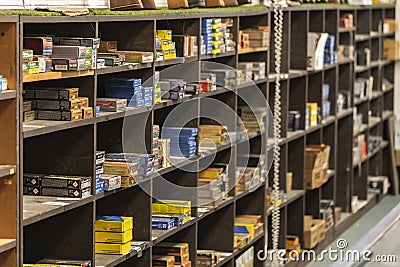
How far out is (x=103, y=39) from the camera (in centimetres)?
543

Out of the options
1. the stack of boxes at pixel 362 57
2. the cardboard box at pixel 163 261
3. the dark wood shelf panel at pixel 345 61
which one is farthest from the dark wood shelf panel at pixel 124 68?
the stack of boxes at pixel 362 57

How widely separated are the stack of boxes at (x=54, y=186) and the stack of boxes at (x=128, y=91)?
2.28 feet

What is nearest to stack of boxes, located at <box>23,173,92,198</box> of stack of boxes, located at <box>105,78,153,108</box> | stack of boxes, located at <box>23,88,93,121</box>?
stack of boxes, located at <box>23,88,93,121</box>

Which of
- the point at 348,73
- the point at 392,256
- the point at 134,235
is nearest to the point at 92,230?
the point at 134,235

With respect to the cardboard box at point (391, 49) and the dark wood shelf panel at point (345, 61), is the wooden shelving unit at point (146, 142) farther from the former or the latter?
the cardboard box at point (391, 49)

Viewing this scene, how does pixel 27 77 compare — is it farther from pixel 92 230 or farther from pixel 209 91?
pixel 209 91

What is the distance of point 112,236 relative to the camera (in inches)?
200

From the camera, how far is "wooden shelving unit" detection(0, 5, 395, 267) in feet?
13.1

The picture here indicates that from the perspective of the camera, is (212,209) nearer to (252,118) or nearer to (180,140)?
(180,140)

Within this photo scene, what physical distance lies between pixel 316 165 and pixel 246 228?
1.60m

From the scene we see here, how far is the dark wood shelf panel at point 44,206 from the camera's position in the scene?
163 inches

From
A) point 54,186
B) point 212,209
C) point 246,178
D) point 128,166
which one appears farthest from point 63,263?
point 246,178

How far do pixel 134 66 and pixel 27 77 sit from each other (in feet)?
3.52

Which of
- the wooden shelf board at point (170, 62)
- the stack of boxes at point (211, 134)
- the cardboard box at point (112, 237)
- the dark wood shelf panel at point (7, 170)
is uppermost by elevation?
the wooden shelf board at point (170, 62)
